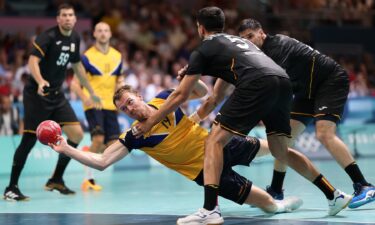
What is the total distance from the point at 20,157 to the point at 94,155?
314 centimetres

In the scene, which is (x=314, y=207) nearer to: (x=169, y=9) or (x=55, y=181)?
(x=55, y=181)

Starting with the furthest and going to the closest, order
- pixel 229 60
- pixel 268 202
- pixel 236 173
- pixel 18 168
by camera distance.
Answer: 1. pixel 18 168
2. pixel 268 202
3. pixel 236 173
4. pixel 229 60

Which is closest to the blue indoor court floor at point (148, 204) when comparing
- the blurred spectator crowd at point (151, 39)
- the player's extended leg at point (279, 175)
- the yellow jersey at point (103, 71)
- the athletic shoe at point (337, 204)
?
the athletic shoe at point (337, 204)

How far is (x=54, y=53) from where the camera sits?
10.8 meters

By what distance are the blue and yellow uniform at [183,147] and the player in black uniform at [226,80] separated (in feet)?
0.76

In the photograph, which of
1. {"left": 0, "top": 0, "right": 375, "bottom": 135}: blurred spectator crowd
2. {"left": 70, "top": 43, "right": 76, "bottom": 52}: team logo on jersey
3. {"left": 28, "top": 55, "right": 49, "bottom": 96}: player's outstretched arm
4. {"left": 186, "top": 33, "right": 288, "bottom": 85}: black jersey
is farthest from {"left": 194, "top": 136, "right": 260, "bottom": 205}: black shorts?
{"left": 0, "top": 0, "right": 375, "bottom": 135}: blurred spectator crowd

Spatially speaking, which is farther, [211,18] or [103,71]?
[103,71]

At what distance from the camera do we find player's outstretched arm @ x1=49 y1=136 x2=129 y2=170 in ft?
24.9

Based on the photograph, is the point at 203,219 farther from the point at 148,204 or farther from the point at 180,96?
the point at 148,204

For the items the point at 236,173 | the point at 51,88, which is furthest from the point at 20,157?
the point at 236,173

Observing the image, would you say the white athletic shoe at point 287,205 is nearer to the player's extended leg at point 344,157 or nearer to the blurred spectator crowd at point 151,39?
the player's extended leg at point 344,157

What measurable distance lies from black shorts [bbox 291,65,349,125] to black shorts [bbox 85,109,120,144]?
3.69 m

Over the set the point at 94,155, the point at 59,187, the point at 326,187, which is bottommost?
the point at 59,187

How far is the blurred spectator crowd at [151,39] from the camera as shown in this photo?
671 inches
